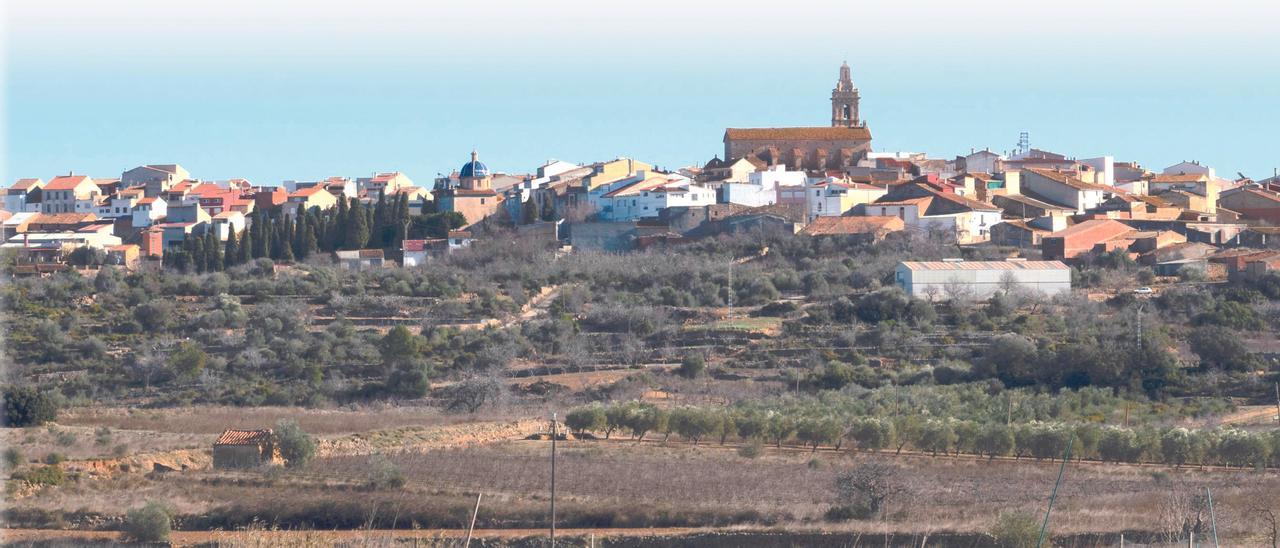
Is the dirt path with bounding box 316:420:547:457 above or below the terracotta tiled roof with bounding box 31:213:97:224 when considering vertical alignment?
below

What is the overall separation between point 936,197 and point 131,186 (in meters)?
25.8

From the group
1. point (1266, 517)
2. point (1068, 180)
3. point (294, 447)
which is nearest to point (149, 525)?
point (294, 447)

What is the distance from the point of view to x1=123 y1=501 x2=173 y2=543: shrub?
2123 centimetres

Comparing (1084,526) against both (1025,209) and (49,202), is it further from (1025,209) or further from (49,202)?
(49,202)

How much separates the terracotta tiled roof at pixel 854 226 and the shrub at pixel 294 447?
22578mm

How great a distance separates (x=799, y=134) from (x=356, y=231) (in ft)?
54.6

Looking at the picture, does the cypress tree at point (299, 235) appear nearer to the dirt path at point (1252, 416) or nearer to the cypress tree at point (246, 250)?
the cypress tree at point (246, 250)

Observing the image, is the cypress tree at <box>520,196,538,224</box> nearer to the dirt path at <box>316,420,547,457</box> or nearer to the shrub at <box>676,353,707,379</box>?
the shrub at <box>676,353,707,379</box>

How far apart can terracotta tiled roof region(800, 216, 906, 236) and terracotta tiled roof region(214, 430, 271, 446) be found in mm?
22358

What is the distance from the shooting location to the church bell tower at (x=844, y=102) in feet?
224

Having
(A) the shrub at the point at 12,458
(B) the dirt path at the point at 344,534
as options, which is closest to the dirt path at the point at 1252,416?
(B) the dirt path at the point at 344,534

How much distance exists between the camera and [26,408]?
27906mm

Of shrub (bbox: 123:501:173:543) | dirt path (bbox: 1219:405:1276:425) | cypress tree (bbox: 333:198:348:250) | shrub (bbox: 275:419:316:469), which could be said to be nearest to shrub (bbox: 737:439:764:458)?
shrub (bbox: 275:419:316:469)

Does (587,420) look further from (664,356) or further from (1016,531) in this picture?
(1016,531)
